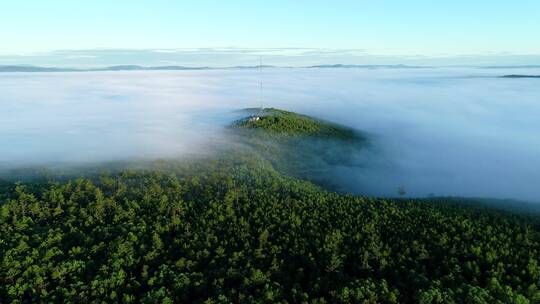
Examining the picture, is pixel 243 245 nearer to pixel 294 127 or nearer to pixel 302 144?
pixel 302 144

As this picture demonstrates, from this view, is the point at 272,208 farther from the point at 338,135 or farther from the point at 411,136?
the point at 411,136

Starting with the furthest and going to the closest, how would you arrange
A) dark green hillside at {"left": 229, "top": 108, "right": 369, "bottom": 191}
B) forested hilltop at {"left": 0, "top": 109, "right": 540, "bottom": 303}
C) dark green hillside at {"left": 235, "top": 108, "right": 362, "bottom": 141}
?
1. dark green hillside at {"left": 235, "top": 108, "right": 362, "bottom": 141}
2. dark green hillside at {"left": 229, "top": 108, "right": 369, "bottom": 191}
3. forested hilltop at {"left": 0, "top": 109, "right": 540, "bottom": 303}

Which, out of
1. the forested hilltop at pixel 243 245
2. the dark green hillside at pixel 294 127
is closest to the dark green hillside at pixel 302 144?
the dark green hillside at pixel 294 127

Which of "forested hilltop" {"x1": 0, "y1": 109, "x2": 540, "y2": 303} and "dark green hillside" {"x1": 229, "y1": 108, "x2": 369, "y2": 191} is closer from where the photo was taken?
"forested hilltop" {"x1": 0, "y1": 109, "x2": 540, "y2": 303}

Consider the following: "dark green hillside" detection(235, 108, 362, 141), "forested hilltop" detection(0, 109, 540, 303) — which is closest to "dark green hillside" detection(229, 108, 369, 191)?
"dark green hillside" detection(235, 108, 362, 141)

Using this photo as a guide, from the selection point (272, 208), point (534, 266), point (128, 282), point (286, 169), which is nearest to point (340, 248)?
point (272, 208)

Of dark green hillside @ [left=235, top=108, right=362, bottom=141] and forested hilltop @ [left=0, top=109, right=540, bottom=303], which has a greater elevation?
dark green hillside @ [left=235, top=108, right=362, bottom=141]

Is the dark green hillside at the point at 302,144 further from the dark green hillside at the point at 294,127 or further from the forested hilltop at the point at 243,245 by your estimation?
the forested hilltop at the point at 243,245

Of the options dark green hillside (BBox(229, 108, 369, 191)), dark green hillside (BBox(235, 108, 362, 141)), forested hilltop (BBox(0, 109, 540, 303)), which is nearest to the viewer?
forested hilltop (BBox(0, 109, 540, 303))

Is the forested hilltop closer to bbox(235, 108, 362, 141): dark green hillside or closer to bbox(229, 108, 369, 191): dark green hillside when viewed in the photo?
bbox(229, 108, 369, 191): dark green hillside
